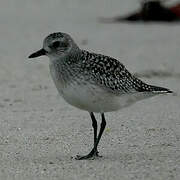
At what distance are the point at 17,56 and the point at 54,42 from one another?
16.9ft

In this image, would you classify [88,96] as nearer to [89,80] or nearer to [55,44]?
[89,80]

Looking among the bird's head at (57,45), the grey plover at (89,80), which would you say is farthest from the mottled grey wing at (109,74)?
the bird's head at (57,45)

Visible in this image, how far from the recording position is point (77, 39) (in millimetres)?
12133

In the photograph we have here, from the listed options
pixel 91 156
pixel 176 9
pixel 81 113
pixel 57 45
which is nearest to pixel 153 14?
pixel 176 9

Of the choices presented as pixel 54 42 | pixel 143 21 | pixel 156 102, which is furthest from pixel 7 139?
pixel 143 21

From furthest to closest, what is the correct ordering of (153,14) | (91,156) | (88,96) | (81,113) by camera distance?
(153,14)
(81,113)
(91,156)
(88,96)

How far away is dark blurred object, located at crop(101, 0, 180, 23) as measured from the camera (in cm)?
1381

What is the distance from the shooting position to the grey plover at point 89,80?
221 inches

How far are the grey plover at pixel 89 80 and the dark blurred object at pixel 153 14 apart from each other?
25.9 feet

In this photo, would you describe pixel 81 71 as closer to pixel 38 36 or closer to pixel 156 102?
pixel 156 102

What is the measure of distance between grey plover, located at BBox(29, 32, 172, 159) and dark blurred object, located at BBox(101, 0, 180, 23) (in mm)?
7908

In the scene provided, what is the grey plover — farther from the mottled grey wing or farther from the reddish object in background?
the reddish object in background

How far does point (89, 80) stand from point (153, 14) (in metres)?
8.56

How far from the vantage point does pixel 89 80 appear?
18.5 ft
